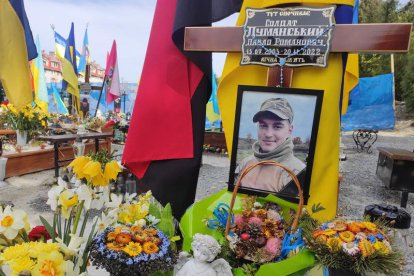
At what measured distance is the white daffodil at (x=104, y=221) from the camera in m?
1.55

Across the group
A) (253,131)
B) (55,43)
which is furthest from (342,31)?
(55,43)

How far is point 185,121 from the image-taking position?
2.32 metres

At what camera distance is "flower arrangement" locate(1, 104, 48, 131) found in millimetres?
7926

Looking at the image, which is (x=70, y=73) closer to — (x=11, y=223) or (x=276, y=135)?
(x=276, y=135)

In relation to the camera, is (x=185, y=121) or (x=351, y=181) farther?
(x=351, y=181)

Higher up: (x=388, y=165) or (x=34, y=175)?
(x=388, y=165)

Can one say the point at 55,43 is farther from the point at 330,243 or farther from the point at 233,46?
the point at 330,243

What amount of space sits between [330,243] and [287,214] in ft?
1.83

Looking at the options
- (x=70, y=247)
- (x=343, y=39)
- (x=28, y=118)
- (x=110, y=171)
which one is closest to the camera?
(x=70, y=247)

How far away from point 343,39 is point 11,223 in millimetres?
1855

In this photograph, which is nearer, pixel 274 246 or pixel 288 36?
pixel 274 246

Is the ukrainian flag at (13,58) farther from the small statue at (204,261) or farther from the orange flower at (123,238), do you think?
the small statue at (204,261)

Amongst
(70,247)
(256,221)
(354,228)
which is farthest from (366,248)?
(70,247)

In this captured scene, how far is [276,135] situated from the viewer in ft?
6.89
